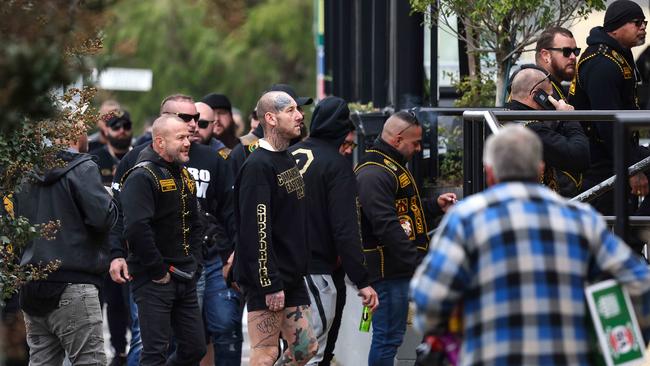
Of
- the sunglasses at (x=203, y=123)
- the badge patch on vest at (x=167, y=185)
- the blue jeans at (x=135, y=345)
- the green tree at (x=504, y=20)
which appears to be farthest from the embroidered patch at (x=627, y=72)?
the sunglasses at (x=203, y=123)

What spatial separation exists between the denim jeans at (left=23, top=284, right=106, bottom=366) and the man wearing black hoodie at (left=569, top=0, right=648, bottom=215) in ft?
10.00

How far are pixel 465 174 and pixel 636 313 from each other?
248cm

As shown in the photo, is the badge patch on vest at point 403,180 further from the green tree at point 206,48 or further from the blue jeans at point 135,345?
the green tree at point 206,48

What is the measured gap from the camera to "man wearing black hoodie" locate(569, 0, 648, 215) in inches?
340

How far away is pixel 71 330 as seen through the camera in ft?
27.8

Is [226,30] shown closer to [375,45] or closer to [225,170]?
[375,45]

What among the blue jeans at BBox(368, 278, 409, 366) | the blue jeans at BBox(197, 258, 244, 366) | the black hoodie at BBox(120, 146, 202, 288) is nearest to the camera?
the black hoodie at BBox(120, 146, 202, 288)

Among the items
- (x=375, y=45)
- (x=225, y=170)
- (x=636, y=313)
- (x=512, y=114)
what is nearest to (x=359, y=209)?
(x=225, y=170)

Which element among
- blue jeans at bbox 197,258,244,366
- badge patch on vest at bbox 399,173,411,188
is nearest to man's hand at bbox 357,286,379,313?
badge patch on vest at bbox 399,173,411,188

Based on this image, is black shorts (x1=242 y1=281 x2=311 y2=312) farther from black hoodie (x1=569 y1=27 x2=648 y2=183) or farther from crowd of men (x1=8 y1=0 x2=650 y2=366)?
black hoodie (x1=569 y1=27 x2=648 y2=183)

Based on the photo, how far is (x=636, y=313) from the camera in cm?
518

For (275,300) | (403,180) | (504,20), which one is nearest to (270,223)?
(275,300)

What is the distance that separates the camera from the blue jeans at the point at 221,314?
10.2m

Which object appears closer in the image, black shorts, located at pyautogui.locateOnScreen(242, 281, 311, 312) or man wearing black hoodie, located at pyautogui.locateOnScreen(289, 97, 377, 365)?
black shorts, located at pyautogui.locateOnScreen(242, 281, 311, 312)
